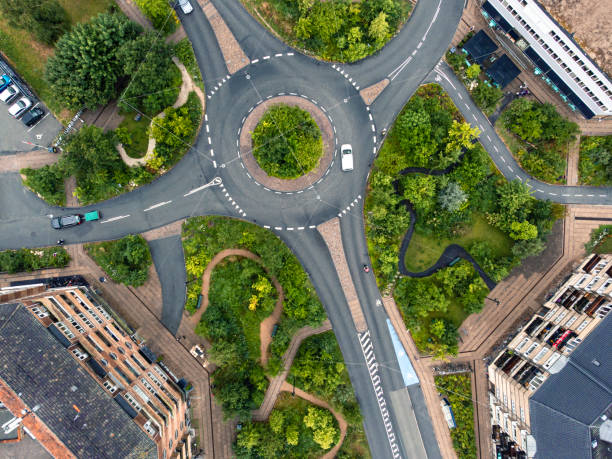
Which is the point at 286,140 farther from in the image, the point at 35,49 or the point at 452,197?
the point at 35,49

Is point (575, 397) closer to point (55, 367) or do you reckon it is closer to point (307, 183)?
point (307, 183)

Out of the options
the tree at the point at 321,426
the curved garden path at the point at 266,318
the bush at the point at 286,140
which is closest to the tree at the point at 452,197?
the bush at the point at 286,140

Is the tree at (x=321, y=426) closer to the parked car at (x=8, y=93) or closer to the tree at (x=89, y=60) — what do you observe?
the tree at (x=89, y=60)

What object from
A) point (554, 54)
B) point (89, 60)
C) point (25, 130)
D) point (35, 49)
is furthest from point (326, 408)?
point (35, 49)

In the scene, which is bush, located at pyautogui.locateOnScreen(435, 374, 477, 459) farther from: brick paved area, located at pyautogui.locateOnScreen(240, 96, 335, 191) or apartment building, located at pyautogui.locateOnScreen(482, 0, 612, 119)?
apartment building, located at pyautogui.locateOnScreen(482, 0, 612, 119)

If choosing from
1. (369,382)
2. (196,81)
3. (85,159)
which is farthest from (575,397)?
(85,159)

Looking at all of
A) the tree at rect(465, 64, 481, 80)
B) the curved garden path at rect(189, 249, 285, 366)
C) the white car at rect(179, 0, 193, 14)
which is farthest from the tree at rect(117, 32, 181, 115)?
the tree at rect(465, 64, 481, 80)
